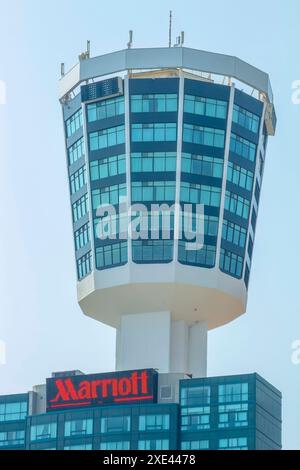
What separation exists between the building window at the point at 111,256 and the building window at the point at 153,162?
899 centimetres

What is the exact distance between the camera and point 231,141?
184000mm

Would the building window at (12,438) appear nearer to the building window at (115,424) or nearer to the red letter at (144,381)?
the building window at (115,424)

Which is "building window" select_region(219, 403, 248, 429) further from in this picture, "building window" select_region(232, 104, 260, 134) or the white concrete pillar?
"building window" select_region(232, 104, 260, 134)

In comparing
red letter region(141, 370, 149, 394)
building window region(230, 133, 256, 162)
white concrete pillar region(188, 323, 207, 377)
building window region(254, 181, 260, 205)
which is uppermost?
building window region(230, 133, 256, 162)

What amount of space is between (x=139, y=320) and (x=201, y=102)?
85.8ft

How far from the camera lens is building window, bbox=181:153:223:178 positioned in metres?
182

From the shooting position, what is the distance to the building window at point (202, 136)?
600 ft

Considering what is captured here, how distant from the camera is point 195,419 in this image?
175m

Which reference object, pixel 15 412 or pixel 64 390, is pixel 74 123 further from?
pixel 15 412

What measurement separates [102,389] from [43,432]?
26.8ft

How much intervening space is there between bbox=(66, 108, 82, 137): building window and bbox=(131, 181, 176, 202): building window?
11.8m

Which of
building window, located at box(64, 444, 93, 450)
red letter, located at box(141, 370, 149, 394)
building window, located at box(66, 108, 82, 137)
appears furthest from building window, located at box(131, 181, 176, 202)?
building window, located at box(64, 444, 93, 450)

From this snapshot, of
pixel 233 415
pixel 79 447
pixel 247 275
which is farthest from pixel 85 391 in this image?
pixel 247 275
